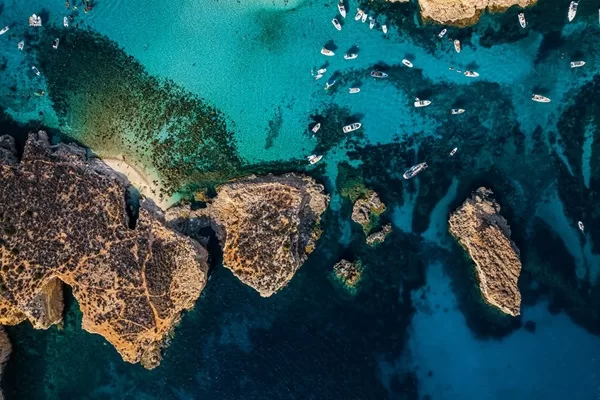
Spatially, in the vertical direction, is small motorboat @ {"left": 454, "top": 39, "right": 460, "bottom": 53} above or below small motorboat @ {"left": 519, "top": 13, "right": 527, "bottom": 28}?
below

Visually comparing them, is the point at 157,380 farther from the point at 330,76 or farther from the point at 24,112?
the point at 330,76

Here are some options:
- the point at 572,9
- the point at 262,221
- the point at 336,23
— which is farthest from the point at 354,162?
the point at 572,9

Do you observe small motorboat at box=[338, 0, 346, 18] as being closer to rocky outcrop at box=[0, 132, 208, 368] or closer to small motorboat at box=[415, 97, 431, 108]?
small motorboat at box=[415, 97, 431, 108]

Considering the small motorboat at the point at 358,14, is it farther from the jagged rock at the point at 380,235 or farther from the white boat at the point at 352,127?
the jagged rock at the point at 380,235

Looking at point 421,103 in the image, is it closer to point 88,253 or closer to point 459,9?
point 459,9

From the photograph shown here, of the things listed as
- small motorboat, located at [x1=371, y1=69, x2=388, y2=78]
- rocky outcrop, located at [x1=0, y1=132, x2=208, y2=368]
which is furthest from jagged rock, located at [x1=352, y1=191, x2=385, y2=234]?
rocky outcrop, located at [x1=0, y1=132, x2=208, y2=368]

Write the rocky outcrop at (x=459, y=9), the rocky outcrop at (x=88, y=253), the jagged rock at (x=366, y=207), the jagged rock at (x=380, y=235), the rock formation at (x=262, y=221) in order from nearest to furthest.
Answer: the rocky outcrop at (x=88, y=253) → the rocky outcrop at (x=459, y=9) → the rock formation at (x=262, y=221) → the jagged rock at (x=366, y=207) → the jagged rock at (x=380, y=235)

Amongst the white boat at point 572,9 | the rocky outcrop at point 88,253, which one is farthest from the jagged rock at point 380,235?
the white boat at point 572,9
